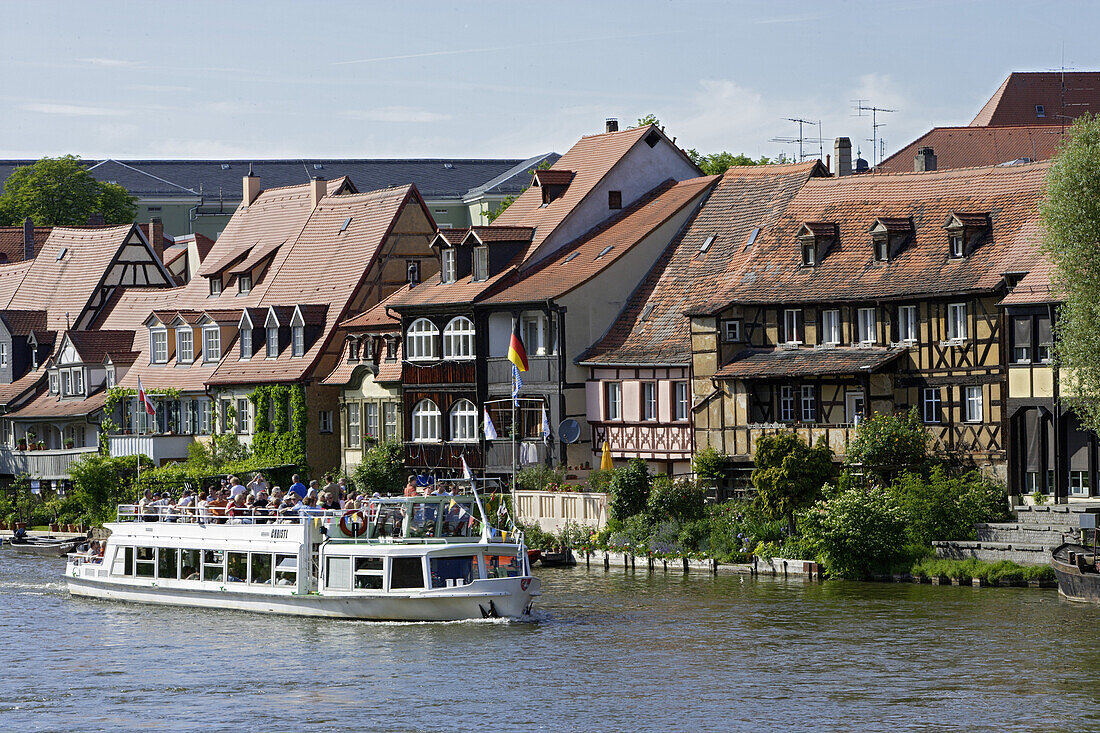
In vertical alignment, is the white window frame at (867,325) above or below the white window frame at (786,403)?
above

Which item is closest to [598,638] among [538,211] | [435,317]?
[435,317]

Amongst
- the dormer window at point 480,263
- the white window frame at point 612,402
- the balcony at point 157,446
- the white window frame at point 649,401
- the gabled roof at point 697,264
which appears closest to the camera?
the white window frame at point 649,401

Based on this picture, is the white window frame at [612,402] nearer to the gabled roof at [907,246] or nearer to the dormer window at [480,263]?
the gabled roof at [907,246]

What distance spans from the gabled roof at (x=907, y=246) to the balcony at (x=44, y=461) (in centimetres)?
3343

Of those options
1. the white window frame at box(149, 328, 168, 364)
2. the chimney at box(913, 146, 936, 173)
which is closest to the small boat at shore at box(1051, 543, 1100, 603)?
the chimney at box(913, 146, 936, 173)

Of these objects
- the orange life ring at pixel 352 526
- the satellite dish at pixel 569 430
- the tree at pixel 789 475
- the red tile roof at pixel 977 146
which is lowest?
the orange life ring at pixel 352 526

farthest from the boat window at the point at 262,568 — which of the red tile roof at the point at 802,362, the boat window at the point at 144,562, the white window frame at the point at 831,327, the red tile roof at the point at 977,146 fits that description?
the red tile roof at the point at 977,146

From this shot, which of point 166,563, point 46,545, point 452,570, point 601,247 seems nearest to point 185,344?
point 46,545

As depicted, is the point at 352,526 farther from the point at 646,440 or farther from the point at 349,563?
the point at 646,440

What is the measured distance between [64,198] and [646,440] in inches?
2479

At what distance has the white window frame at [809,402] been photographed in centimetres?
5656

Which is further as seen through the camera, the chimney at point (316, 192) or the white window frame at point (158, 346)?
the chimney at point (316, 192)

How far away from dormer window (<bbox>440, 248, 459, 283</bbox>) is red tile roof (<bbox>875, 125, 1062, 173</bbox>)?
2715 cm

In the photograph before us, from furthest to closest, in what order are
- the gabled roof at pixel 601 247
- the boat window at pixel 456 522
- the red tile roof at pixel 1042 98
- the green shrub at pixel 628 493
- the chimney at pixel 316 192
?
the red tile roof at pixel 1042 98 → the chimney at pixel 316 192 → the gabled roof at pixel 601 247 → the green shrub at pixel 628 493 → the boat window at pixel 456 522
